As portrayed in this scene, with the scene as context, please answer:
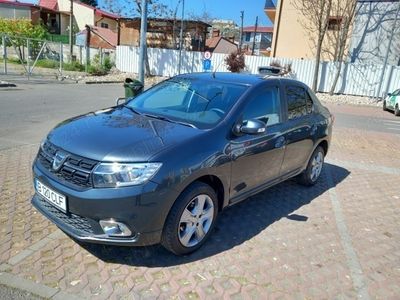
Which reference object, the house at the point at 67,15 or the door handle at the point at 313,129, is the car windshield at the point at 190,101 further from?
the house at the point at 67,15

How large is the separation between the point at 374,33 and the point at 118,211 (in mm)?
24741

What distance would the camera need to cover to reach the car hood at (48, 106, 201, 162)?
113 inches

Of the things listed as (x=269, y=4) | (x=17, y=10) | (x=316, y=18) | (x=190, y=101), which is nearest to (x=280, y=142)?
(x=190, y=101)

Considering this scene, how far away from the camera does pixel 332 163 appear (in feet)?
23.4

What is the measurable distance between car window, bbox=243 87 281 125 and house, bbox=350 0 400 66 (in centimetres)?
2151

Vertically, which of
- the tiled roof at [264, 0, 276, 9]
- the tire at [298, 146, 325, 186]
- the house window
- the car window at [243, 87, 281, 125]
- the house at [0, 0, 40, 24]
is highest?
the tiled roof at [264, 0, 276, 9]

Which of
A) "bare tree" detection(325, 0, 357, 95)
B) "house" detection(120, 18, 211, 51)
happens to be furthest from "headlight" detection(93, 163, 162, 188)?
"house" detection(120, 18, 211, 51)

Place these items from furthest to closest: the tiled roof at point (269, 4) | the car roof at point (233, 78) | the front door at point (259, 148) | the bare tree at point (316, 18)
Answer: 1. the tiled roof at point (269, 4)
2. the bare tree at point (316, 18)
3. the car roof at point (233, 78)
4. the front door at point (259, 148)

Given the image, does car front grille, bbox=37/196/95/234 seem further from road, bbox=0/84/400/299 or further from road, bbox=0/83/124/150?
road, bbox=0/83/124/150

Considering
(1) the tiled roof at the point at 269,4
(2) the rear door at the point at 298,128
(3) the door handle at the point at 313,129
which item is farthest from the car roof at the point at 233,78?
(1) the tiled roof at the point at 269,4

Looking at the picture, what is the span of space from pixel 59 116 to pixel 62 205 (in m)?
7.19

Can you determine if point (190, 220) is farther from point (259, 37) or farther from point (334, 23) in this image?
point (259, 37)

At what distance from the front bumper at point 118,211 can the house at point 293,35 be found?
2477cm

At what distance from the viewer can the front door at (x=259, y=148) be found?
3.65 meters
